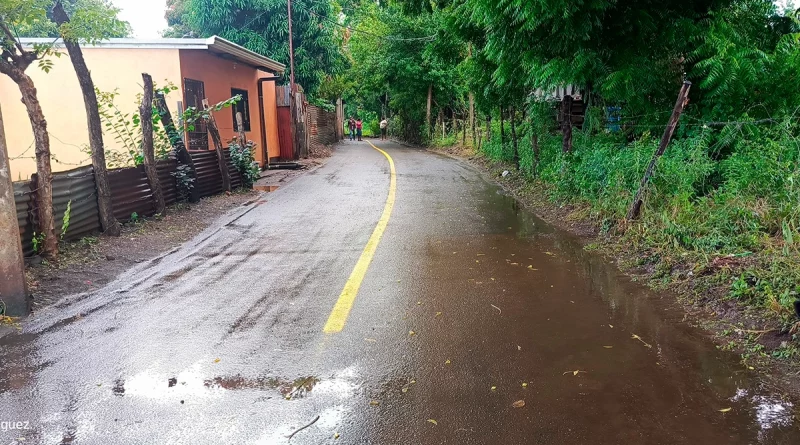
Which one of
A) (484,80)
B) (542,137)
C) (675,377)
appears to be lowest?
(675,377)

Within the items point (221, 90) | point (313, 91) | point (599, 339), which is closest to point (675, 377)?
point (599, 339)

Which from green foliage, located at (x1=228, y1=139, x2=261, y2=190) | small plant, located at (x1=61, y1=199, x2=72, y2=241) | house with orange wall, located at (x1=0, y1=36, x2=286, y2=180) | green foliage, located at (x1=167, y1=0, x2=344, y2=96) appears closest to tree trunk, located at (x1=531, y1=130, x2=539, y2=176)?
green foliage, located at (x1=228, y1=139, x2=261, y2=190)

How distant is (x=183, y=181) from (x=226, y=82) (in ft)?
24.9

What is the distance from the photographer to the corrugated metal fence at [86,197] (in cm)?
661

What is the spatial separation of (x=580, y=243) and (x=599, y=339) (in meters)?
3.56

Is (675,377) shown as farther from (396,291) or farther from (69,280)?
(69,280)

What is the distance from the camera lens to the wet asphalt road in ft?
10.9

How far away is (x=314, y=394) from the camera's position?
12.2 ft

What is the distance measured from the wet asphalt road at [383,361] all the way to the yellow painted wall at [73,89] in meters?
9.04

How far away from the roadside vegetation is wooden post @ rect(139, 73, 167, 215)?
5580 millimetres

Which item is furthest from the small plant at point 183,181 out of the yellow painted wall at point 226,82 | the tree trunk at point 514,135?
the tree trunk at point 514,135

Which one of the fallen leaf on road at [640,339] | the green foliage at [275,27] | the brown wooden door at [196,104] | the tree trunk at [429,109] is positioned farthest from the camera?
the tree trunk at [429,109]

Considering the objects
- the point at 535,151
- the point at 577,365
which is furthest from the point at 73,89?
the point at 577,365

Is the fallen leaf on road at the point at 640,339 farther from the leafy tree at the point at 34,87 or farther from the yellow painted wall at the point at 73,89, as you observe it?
the yellow painted wall at the point at 73,89
